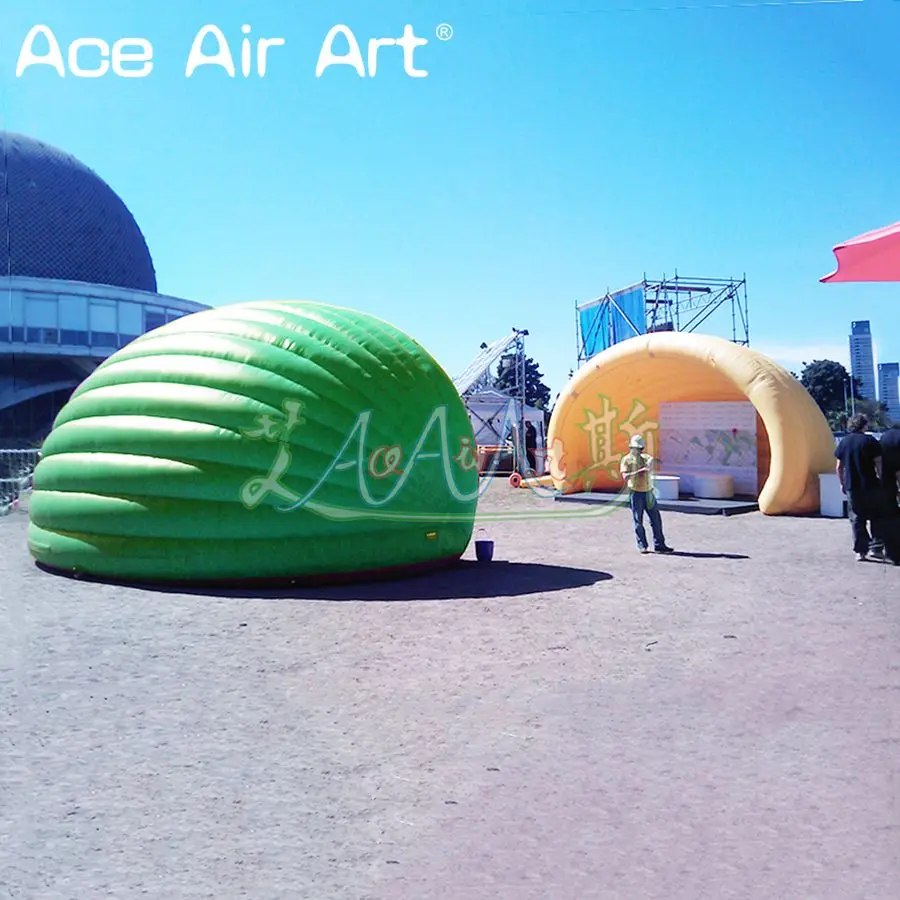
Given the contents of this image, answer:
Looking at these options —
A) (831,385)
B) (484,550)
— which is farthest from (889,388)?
(484,550)

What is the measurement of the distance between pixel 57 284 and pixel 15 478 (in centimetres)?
2609

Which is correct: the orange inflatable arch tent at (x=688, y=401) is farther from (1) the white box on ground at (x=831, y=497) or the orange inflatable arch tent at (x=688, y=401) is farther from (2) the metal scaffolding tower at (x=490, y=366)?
(2) the metal scaffolding tower at (x=490, y=366)

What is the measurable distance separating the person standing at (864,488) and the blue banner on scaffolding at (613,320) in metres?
14.4

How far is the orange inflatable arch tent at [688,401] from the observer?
42.4ft

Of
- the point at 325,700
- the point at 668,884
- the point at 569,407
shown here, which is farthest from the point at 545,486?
the point at 668,884

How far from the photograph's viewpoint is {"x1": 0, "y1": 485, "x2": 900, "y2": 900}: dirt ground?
100.0 inches

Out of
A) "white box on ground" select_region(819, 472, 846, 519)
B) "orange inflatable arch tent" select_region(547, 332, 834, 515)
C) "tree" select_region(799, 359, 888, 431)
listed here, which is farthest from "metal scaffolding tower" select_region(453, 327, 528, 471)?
"tree" select_region(799, 359, 888, 431)

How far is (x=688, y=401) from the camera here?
16.7 metres

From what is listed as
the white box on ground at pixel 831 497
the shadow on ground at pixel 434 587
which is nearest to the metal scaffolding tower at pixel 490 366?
the white box on ground at pixel 831 497

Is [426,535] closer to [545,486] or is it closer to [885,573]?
[885,573]

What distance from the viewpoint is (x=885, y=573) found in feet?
25.5

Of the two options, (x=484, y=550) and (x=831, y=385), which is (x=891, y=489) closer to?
(x=484, y=550)

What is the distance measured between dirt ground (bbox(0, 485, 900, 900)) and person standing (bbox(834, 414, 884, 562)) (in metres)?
1.93

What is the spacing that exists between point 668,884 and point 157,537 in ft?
17.8
